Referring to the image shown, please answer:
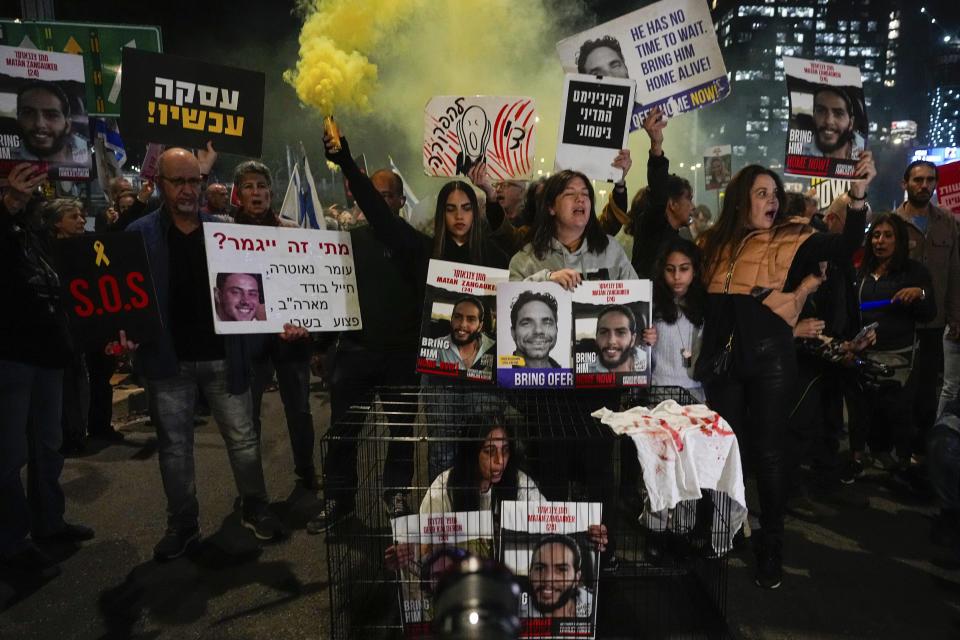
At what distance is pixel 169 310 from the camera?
Result: 11.9ft

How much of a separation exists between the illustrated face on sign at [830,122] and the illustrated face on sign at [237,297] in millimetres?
3785

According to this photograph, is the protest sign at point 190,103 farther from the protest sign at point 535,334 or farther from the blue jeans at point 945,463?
the blue jeans at point 945,463

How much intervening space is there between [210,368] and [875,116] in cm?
10219

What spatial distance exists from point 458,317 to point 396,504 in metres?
1.03

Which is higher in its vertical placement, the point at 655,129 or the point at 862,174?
the point at 655,129

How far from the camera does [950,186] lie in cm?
618

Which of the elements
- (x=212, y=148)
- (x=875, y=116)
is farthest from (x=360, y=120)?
(x=875, y=116)

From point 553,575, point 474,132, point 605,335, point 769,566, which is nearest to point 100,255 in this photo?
point 474,132

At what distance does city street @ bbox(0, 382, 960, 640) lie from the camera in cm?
304

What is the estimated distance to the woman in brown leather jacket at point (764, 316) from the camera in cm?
334

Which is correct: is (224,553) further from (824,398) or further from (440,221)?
(824,398)

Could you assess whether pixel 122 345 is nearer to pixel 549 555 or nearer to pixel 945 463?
pixel 549 555

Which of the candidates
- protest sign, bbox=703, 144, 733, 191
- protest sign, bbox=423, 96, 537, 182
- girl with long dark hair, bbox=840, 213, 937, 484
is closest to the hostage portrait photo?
girl with long dark hair, bbox=840, 213, 937, 484

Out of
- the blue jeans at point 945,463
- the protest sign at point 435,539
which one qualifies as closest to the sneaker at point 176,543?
the protest sign at point 435,539
